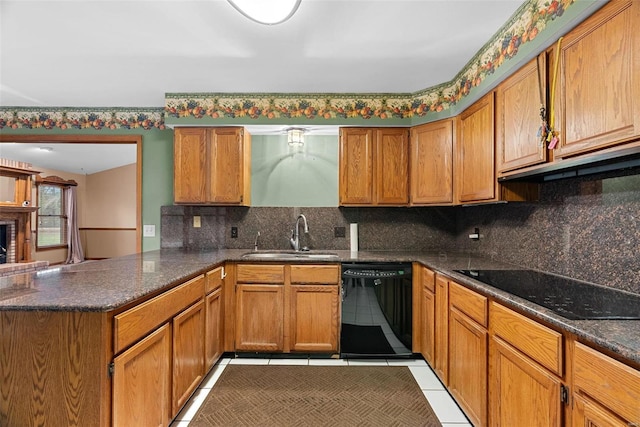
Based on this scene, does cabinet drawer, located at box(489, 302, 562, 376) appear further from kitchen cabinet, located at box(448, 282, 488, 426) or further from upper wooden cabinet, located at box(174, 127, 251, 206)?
upper wooden cabinet, located at box(174, 127, 251, 206)

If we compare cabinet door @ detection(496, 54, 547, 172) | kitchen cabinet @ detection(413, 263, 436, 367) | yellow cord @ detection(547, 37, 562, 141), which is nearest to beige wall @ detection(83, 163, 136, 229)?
Result: kitchen cabinet @ detection(413, 263, 436, 367)

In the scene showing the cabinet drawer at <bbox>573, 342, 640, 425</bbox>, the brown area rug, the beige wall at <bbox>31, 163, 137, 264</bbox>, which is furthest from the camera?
the beige wall at <bbox>31, 163, 137, 264</bbox>

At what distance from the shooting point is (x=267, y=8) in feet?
4.82

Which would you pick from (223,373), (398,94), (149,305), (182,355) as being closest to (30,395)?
(149,305)

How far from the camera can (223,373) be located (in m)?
2.39

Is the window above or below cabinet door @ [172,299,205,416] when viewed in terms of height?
above

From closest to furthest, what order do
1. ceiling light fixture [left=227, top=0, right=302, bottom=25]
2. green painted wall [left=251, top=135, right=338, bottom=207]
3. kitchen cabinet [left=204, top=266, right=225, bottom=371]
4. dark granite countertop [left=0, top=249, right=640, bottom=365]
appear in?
dark granite countertop [left=0, top=249, right=640, bottom=365]
ceiling light fixture [left=227, top=0, right=302, bottom=25]
kitchen cabinet [left=204, top=266, right=225, bottom=371]
green painted wall [left=251, top=135, right=338, bottom=207]

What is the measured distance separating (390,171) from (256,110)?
140cm

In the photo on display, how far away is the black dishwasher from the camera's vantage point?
8.36ft

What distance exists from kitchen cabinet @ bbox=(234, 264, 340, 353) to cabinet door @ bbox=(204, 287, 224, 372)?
0.17 metres

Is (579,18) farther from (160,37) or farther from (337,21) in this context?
(160,37)

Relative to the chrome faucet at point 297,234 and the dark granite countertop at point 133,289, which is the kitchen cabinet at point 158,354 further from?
the chrome faucet at point 297,234

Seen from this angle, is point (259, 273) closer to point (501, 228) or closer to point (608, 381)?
point (501, 228)

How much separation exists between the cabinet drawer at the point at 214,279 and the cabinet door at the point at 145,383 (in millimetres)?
589
